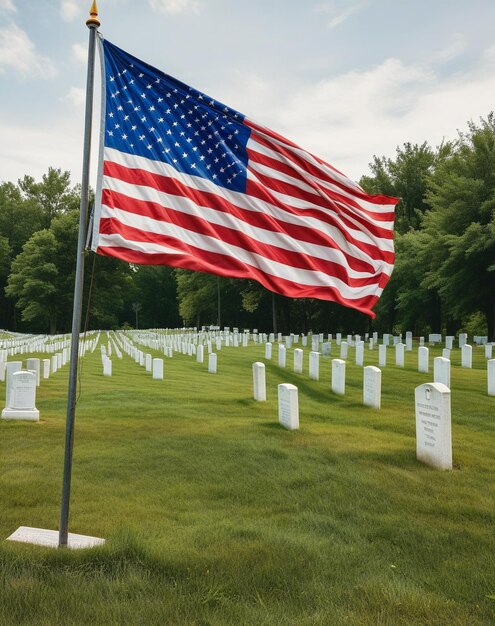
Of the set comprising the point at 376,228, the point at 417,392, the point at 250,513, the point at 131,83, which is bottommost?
the point at 250,513

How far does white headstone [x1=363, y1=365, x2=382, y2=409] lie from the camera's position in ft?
39.9

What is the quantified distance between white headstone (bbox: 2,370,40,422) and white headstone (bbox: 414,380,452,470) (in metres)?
6.85

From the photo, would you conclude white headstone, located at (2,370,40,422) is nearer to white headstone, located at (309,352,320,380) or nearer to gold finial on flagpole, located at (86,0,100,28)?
gold finial on flagpole, located at (86,0,100,28)

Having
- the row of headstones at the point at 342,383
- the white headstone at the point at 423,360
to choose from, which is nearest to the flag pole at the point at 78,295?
the row of headstones at the point at 342,383

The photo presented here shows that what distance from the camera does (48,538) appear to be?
16.0 feet

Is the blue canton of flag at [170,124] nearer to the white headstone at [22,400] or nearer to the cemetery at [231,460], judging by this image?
the cemetery at [231,460]

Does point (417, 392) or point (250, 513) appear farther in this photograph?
point (417, 392)

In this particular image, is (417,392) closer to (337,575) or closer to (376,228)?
(376,228)

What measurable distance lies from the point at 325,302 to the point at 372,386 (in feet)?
154

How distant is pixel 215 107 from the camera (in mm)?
5930

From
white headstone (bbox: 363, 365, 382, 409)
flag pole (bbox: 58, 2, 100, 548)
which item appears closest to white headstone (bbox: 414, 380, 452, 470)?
white headstone (bbox: 363, 365, 382, 409)

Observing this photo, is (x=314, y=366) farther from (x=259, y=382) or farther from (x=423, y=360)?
(x=259, y=382)

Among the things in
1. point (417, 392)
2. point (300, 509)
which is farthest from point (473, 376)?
point (300, 509)

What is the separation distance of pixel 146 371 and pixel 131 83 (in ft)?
50.7
